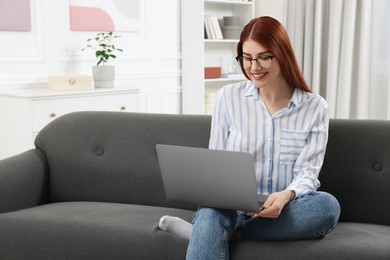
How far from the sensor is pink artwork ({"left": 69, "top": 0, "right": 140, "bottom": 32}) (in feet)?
15.3

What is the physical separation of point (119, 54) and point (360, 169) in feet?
9.94

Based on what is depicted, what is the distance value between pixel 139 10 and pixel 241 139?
3.18 metres

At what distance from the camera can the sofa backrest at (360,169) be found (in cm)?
240

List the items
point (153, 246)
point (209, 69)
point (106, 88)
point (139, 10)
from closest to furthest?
point (153, 246) → point (106, 88) → point (139, 10) → point (209, 69)

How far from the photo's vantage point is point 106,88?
445cm

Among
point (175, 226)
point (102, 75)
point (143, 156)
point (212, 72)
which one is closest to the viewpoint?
point (175, 226)

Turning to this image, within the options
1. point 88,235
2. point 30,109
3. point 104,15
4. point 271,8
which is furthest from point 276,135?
point 271,8

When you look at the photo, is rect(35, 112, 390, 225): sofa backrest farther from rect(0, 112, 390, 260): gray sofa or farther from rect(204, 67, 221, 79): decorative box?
rect(204, 67, 221, 79): decorative box

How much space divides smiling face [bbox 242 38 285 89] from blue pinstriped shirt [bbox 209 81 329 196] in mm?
78

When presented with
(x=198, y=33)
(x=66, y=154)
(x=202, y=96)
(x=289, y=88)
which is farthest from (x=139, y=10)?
(x=289, y=88)

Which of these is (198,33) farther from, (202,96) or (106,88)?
(106,88)

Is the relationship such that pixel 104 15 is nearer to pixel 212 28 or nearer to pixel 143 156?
pixel 212 28

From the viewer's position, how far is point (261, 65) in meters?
2.22

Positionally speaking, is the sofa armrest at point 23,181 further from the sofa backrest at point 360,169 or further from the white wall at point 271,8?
the white wall at point 271,8
